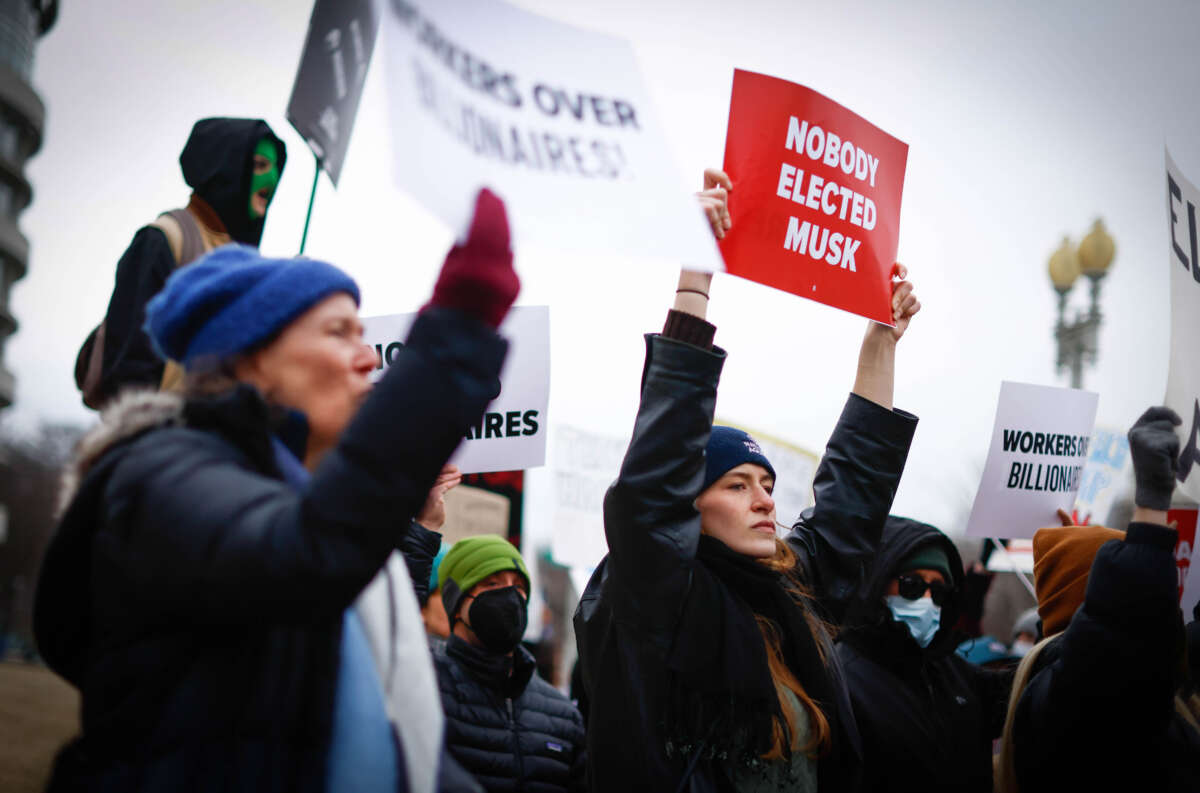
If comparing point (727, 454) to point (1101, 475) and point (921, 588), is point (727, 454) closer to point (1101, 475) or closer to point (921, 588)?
point (921, 588)

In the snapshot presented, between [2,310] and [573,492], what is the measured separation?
5063 millimetres

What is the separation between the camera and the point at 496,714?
393cm

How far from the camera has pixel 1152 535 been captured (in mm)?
2871

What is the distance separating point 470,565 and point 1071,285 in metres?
12.6

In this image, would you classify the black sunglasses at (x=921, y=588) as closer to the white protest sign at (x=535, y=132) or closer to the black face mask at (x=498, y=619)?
the black face mask at (x=498, y=619)

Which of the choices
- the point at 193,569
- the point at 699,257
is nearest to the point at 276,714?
the point at 193,569

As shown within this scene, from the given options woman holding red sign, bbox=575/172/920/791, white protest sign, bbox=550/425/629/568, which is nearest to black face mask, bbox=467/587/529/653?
woman holding red sign, bbox=575/172/920/791

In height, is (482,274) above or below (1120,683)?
above

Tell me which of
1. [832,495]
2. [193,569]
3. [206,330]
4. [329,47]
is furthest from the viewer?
[832,495]

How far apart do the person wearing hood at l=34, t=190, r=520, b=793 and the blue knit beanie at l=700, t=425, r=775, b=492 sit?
4.98 ft

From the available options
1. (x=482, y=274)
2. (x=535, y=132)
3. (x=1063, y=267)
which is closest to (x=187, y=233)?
(x=535, y=132)

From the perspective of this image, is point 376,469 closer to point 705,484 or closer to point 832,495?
point 705,484

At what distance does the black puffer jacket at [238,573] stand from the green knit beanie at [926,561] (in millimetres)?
3062

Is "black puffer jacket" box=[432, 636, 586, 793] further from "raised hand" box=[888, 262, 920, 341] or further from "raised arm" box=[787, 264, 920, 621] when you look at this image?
"raised hand" box=[888, 262, 920, 341]
